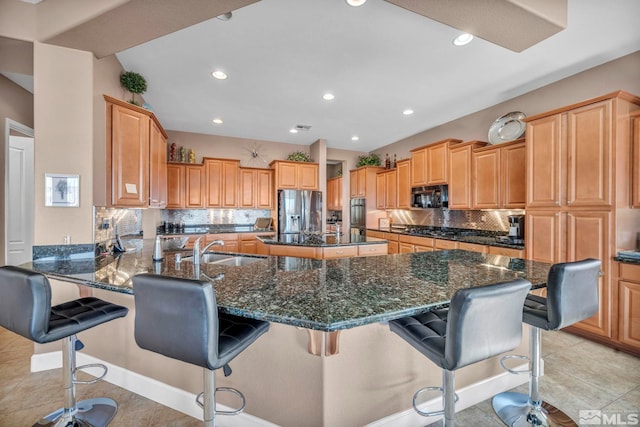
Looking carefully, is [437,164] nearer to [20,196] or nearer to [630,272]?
[630,272]

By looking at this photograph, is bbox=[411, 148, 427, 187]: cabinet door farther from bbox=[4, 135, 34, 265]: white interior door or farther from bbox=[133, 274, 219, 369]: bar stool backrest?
bbox=[4, 135, 34, 265]: white interior door

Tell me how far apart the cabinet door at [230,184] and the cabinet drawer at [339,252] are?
303 centimetres

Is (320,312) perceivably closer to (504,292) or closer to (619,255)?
(504,292)

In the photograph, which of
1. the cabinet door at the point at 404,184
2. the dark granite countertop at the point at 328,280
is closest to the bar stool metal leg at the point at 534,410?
the dark granite countertop at the point at 328,280

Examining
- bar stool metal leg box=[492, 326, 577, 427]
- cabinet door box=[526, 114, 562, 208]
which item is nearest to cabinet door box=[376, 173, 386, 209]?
cabinet door box=[526, 114, 562, 208]

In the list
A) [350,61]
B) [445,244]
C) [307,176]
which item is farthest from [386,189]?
[350,61]

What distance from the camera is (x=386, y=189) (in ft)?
19.1

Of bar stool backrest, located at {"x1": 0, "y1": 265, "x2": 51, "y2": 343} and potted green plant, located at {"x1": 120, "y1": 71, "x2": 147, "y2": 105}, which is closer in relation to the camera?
bar stool backrest, located at {"x1": 0, "y1": 265, "x2": 51, "y2": 343}

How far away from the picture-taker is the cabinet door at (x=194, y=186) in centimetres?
518

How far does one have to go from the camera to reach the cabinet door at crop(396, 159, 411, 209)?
5.16 meters

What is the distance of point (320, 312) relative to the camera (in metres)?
0.99

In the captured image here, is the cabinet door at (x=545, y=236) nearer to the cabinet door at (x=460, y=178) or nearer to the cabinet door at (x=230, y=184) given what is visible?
the cabinet door at (x=460, y=178)

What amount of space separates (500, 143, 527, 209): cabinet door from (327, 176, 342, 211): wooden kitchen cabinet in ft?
12.7

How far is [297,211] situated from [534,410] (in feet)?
15.3
